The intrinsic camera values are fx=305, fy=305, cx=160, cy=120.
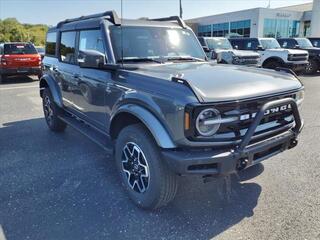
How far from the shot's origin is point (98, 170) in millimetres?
4195

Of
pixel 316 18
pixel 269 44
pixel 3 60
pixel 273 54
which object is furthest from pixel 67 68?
pixel 316 18

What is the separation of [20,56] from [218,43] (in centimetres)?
891

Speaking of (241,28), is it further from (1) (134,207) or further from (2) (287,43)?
(1) (134,207)

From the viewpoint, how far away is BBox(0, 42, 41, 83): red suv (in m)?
13.3

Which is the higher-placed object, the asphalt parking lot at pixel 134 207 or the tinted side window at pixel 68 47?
the tinted side window at pixel 68 47

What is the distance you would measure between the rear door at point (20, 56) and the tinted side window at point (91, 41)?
10.3 meters

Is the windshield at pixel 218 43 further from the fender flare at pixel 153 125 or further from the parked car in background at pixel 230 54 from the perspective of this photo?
the fender flare at pixel 153 125

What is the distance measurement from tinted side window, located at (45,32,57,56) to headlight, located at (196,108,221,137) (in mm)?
3964

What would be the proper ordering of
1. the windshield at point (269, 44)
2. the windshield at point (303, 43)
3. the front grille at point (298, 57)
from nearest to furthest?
the front grille at point (298, 57), the windshield at point (269, 44), the windshield at point (303, 43)

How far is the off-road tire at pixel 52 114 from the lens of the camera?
563 cm

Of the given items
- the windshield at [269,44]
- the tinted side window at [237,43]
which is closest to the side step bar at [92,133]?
the tinted side window at [237,43]

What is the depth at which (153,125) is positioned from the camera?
2818 millimetres

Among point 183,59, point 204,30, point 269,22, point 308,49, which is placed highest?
point 269,22

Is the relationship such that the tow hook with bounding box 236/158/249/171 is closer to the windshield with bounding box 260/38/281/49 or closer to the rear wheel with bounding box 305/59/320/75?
the windshield with bounding box 260/38/281/49
